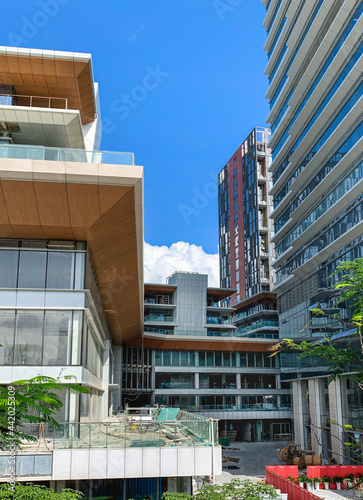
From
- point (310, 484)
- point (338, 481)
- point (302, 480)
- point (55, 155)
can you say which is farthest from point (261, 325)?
point (55, 155)

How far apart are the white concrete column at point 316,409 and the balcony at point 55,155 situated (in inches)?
1445

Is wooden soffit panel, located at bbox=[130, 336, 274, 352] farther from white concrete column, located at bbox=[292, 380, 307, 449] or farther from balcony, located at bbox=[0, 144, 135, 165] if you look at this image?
balcony, located at bbox=[0, 144, 135, 165]

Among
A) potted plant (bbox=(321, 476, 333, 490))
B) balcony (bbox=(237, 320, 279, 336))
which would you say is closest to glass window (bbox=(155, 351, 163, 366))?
balcony (bbox=(237, 320, 279, 336))

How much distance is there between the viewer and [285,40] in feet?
193

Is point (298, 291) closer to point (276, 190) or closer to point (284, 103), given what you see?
point (276, 190)

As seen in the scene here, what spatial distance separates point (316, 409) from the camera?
49031mm

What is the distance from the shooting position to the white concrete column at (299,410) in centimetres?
5353

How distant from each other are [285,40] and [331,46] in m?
15.6

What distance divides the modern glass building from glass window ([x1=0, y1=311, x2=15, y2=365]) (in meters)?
21.5

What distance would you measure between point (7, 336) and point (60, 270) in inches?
133

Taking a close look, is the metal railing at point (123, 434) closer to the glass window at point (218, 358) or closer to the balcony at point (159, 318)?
the glass window at point (218, 358)

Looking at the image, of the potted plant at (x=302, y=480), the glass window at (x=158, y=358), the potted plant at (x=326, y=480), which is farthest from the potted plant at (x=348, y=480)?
the glass window at (x=158, y=358)

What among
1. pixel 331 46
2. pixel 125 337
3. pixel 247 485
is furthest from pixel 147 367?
pixel 247 485

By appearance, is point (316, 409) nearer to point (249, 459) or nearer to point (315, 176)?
point (249, 459)
